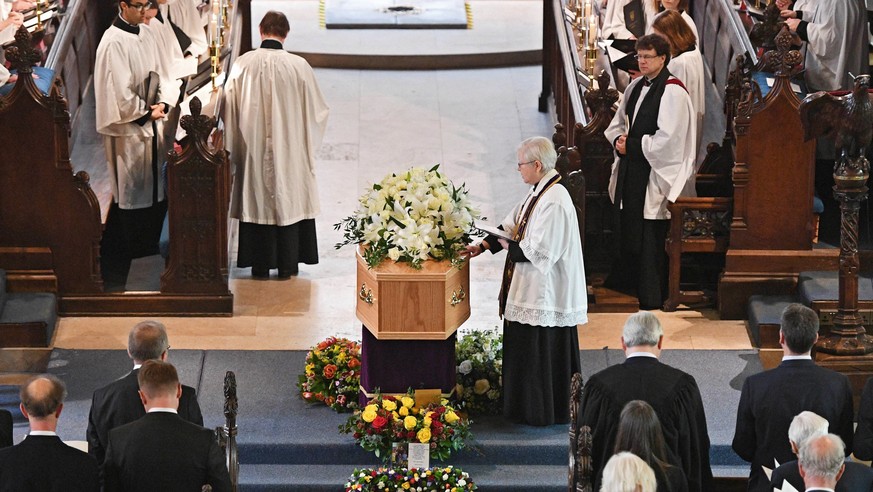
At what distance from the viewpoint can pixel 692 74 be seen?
1116cm

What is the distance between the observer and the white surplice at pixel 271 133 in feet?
37.5

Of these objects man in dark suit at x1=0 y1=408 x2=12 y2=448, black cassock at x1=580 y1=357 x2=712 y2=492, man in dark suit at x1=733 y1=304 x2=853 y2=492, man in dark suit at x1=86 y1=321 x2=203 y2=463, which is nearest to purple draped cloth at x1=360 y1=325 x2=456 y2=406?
black cassock at x1=580 y1=357 x2=712 y2=492

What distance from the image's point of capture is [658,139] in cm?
1068

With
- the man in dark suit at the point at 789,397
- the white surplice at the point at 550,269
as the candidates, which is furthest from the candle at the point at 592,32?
the man in dark suit at the point at 789,397

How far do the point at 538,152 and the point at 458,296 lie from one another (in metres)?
0.92

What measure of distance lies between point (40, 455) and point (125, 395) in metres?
0.84

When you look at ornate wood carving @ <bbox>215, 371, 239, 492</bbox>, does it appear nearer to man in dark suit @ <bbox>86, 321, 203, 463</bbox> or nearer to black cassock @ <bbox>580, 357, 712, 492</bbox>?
man in dark suit @ <bbox>86, 321, 203, 463</bbox>

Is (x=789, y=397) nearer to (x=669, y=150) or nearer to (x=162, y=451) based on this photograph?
(x=162, y=451)

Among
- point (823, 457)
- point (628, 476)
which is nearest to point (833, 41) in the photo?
point (823, 457)

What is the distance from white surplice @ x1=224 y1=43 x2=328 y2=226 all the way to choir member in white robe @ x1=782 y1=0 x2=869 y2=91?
3798 mm

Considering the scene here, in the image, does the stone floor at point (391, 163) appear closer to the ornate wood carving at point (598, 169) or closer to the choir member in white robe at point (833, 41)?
the ornate wood carving at point (598, 169)

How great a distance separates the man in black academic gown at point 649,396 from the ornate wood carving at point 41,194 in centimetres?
452

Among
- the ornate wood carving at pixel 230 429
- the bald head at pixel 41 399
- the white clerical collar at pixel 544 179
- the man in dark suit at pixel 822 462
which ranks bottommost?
the ornate wood carving at pixel 230 429

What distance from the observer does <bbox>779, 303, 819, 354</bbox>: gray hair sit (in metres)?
7.42
